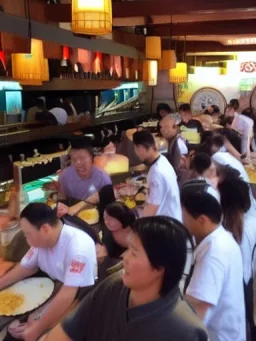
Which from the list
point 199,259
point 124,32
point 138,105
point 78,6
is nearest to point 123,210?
point 199,259

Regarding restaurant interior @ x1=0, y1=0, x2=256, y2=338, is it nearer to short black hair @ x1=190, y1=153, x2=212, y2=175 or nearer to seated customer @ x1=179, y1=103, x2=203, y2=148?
seated customer @ x1=179, y1=103, x2=203, y2=148

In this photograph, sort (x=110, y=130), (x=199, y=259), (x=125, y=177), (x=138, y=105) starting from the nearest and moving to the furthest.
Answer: (x=199, y=259) < (x=125, y=177) < (x=110, y=130) < (x=138, y=105)

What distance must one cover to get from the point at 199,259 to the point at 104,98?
11353mm

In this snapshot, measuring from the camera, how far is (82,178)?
436cm

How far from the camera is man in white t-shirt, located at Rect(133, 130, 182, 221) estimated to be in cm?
409

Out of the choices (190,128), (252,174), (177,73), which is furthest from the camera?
(177,73)

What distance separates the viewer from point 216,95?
53.8 ft

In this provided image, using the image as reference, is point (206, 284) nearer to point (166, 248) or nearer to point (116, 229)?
point (166, 248)

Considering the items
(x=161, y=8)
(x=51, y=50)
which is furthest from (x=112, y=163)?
(x=161, y=8)

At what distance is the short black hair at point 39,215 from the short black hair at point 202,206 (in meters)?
0.81

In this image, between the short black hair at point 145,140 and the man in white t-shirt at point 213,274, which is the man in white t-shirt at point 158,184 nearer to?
the short black hair at point 145,140

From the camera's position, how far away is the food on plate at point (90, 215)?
155 inches

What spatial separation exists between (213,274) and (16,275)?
132cm

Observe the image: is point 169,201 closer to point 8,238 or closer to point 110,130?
point 8,238
